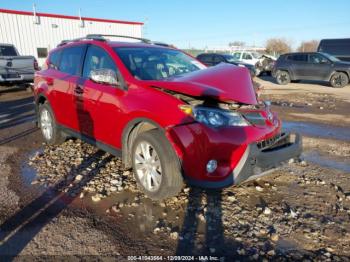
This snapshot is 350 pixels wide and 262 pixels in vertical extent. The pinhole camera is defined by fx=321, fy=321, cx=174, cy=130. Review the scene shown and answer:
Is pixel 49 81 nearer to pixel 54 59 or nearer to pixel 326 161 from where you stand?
pixel 54 59

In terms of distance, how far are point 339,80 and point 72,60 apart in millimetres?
14854

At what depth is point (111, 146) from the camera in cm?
425

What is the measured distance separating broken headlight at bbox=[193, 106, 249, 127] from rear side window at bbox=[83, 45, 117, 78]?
55.0 inches

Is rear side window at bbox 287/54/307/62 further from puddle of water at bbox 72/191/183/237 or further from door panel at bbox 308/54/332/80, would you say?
puddle of water at bbox 72/191/183/237

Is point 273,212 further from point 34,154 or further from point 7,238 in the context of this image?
point 34,154

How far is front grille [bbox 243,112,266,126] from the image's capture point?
11.5 ft

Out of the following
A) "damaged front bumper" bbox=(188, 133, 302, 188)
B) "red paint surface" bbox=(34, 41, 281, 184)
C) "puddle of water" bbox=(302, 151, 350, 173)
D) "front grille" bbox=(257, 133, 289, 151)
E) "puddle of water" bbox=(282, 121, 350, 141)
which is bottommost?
"puddle of water" bbox=(282, 121, 350, 141)

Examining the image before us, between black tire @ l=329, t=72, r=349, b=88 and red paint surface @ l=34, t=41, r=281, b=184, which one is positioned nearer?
red paint surface @ l=34, t=41, r=281, b=184

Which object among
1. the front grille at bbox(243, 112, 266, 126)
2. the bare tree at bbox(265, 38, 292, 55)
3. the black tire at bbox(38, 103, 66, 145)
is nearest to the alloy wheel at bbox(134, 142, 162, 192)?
the front grille at bbox(243, 112, 266, 126)

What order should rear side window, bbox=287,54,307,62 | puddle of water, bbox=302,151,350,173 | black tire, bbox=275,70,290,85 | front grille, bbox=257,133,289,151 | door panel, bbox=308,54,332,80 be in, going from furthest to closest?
black tire, bbox=275,70,290,85, rear side window, bbox=287,54,307,62, door panel, bbox=308,54,332,80, puddle of water, bbox=302,151,350,173, front grille, bbox=257,133,289,151

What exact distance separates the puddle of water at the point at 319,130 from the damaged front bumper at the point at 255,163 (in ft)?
11.3

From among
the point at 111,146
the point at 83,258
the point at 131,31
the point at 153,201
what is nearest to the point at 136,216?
the point at 153,201

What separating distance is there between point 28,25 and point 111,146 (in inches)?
833

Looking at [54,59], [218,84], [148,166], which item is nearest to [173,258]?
[148,166]
